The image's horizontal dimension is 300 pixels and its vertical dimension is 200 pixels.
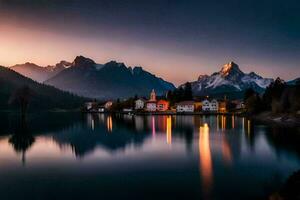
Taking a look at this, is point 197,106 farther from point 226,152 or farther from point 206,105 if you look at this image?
point 226,152

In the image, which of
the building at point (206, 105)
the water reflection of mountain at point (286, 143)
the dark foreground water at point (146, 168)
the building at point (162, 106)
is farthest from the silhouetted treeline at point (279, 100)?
the building at point (162, 106)

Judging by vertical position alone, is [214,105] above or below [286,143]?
above

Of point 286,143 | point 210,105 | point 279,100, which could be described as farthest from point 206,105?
point 286,143

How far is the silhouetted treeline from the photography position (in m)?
99.8

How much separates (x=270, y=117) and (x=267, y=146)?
59.0 meters

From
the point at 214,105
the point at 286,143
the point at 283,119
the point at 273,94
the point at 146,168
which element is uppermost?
the point at 273,94

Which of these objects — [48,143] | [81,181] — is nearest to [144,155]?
[81,181]

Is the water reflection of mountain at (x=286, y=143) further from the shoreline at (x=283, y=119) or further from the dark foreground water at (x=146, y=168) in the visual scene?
the shoreline at (x=283, y=119)

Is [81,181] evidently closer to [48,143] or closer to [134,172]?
Result: [134,172]

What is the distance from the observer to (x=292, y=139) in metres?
57.8

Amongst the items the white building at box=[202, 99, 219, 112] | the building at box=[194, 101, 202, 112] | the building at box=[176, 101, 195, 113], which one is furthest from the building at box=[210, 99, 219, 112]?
the building at box=[176, 101, 195, 113]

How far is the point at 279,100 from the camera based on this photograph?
111m

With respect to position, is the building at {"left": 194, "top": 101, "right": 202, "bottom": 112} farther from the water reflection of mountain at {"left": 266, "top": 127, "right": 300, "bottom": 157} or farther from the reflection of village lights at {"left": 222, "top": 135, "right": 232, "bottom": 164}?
the reflection of village lights at {"left": 222, "top": 135, "right": 232, "bottom": 164}

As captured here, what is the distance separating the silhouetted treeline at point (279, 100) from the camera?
3929 inches
